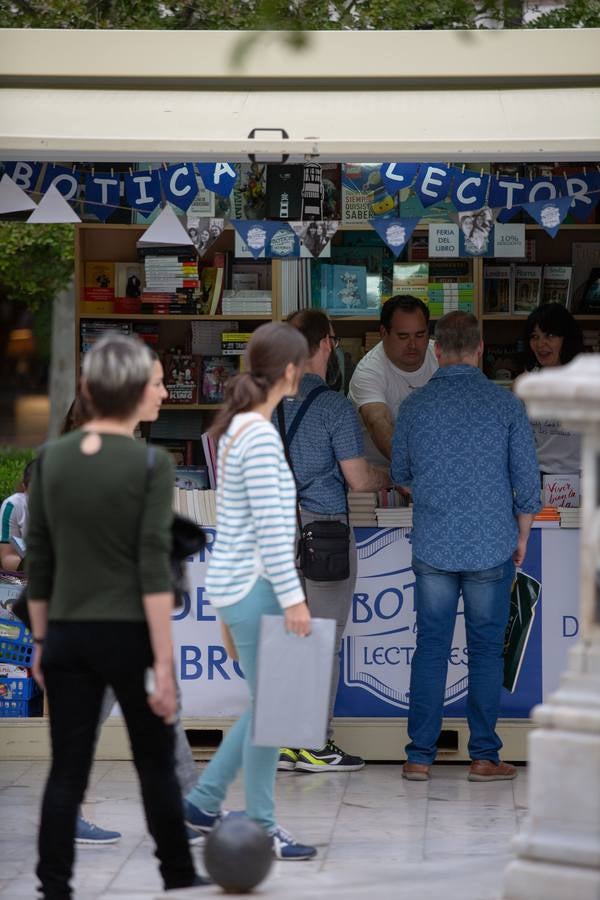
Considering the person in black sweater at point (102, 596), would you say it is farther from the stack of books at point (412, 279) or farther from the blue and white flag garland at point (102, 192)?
the stack of books at point (412, 279)

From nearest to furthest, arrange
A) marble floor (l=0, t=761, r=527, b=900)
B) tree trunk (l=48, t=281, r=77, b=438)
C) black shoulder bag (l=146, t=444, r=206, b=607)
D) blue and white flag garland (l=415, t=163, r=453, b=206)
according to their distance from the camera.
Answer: black shoulder bag (l=146, t=444, r=206, b=607), marble floor (l=0, t=761, r=527, b=900), blue and white flag garland (l=415, t=163, r=453, b=206), tree trunk (l=48, t=281, r=77, b=438)

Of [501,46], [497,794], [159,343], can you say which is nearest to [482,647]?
[497,794]

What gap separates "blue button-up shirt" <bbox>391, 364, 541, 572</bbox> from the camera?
6004mm

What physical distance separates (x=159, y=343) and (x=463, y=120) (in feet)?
11.5

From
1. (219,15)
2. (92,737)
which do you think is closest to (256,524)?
(92,737)

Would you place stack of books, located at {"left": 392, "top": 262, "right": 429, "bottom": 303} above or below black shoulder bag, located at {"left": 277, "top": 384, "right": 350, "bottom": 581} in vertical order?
above

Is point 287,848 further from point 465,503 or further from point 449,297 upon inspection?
point 449,297

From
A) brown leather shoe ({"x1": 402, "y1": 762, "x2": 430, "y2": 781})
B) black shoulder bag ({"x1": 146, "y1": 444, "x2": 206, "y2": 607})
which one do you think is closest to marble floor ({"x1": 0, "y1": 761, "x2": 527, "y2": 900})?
brown leather shoe ({"x1": 402, "y1": 762, "x2": 430, "y2": 781})

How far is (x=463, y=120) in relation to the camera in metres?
5.76

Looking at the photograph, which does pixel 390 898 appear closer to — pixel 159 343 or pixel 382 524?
pixel 382 524

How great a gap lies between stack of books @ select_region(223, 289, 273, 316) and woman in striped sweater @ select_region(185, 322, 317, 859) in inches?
146

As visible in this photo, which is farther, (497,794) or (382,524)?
(382,524)

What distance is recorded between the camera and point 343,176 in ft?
25.7

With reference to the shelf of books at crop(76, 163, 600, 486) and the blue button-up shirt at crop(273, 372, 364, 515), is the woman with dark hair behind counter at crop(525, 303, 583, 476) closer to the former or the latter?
the shelf of books at crop(76, 163, 600, 486)
